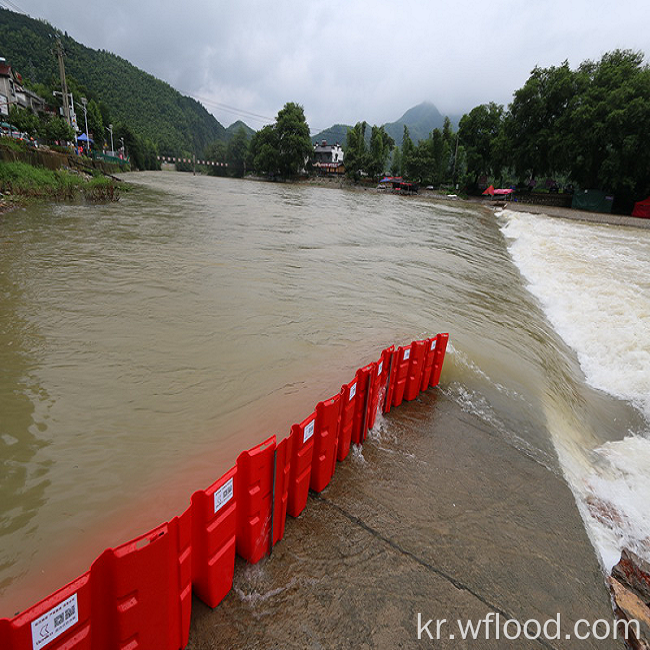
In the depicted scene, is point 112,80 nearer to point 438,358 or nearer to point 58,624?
point 438,358

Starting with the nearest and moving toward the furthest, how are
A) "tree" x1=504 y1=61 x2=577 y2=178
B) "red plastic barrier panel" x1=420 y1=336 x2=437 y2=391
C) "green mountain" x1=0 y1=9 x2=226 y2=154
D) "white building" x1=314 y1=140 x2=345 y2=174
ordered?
"red plastic barrier panel" x1=420 y1=336 x2=437 y2=391, "tree" x1=504 y1=61 x2=577 y2=178, "white building" x1=314 y1=140 x2=345 y2=174, "green mountain" x1=0 y1=9 x2=226 y2=154

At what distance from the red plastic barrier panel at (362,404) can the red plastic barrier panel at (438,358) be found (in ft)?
4.89

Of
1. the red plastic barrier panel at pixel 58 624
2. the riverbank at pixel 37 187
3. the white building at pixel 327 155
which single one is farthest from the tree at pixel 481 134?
the red plastic barrier panel at pixel 58 624

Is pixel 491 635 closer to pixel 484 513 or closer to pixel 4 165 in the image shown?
pixel 484 513

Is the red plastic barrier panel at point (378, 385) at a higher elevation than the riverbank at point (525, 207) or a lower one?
lower

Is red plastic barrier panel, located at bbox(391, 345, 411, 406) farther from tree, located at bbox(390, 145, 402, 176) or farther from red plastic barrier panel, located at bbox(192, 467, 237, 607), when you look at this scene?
tree, located at bbox(390, 145, 402, 176)

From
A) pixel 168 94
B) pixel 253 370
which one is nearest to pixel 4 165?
pixel 253 370

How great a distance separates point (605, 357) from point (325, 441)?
21.7 feet

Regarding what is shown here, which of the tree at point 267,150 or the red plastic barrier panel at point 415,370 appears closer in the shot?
the red plastic barrier panel at point 415,370

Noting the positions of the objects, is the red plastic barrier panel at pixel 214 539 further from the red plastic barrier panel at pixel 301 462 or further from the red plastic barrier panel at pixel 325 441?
the red plastic barrier panel at pixel 325 441

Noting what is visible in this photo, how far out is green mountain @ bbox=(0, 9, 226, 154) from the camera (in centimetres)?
10612

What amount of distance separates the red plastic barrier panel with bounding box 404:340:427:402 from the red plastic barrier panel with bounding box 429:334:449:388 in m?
0.32

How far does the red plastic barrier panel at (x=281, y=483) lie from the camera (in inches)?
94.4
